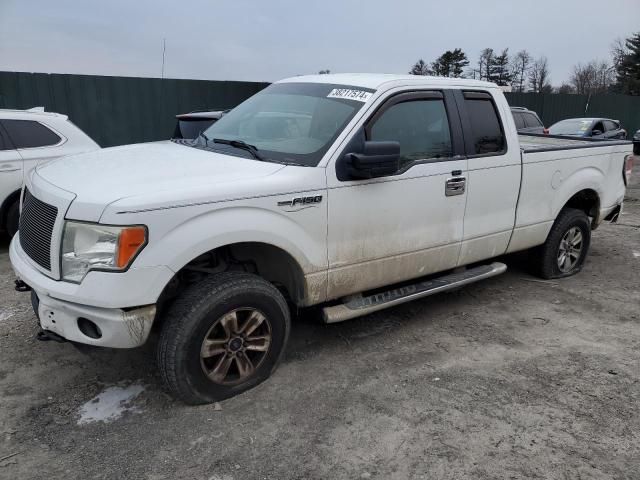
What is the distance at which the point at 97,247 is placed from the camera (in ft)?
9.14

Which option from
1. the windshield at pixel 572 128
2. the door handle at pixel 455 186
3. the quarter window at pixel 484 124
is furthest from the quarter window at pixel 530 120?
the door handle at pixel 455 186

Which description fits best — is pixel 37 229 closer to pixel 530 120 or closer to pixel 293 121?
pixel 293 121

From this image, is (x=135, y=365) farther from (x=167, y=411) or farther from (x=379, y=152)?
(x=379, y=152)

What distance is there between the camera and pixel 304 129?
3.79 metres

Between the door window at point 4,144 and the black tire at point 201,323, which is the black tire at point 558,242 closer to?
the black tire at point 201,323

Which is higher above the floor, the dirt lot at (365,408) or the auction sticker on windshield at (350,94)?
A: the auction sticker on windshield at (350,94)

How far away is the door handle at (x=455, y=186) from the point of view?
408cm

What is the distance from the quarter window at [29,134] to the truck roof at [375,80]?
3682 mm

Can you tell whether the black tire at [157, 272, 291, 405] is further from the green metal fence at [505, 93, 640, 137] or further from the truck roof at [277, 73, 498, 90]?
the green metal fence at [505, 93, 640, 137]

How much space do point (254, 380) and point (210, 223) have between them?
1.07m

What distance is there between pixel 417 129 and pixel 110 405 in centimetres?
279

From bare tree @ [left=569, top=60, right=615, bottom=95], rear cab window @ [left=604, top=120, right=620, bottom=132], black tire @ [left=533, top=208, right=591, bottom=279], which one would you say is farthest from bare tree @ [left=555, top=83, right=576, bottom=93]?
black tire @ [left=533, top=208, right=591, bottom=279]

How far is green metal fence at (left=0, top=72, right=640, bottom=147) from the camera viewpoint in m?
10.6

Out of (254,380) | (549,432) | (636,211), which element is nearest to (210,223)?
(254,380)
